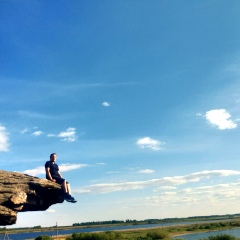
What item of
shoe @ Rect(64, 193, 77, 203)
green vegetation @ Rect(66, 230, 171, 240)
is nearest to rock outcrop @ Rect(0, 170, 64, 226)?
shoe @ Rect(64, 193, 77, 203)

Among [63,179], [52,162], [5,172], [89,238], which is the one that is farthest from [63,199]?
[89,238]

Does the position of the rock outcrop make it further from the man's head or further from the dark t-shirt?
the man's head

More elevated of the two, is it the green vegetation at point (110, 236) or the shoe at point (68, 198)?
the shoe at point (68, 198)

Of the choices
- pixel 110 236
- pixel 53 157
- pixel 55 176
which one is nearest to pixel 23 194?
pixel 55 176

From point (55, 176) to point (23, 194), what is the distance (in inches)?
92.8

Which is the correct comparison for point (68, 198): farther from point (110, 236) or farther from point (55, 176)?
point (110, 236)

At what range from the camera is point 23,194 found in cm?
1373

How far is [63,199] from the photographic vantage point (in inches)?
623

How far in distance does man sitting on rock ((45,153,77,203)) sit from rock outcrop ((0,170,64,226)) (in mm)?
294

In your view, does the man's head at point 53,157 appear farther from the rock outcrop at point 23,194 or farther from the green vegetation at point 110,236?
the green vegetation at point 110,236

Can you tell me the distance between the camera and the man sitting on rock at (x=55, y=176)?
15.4 meters

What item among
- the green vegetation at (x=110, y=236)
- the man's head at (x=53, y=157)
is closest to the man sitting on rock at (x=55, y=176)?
the man's head at (x=53, y=157)

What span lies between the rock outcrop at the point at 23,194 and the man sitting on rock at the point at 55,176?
0.97 ft

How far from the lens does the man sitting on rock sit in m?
15.4
